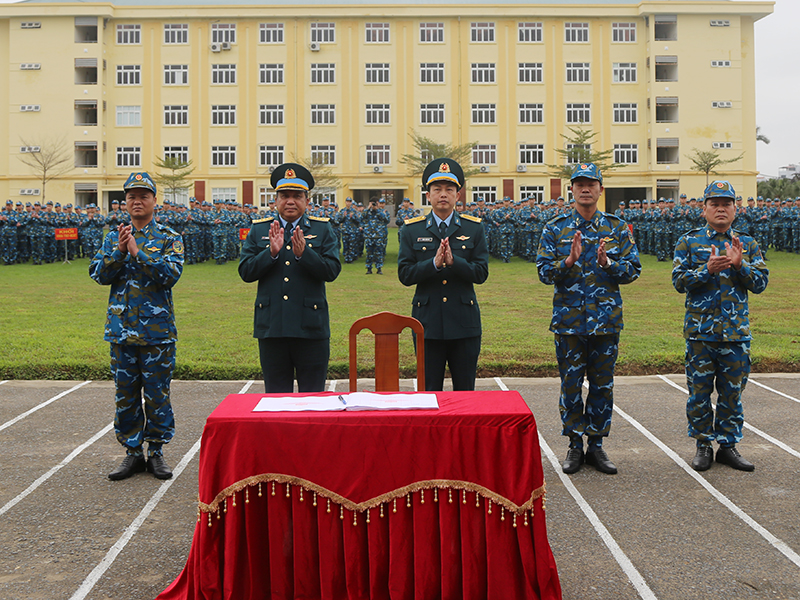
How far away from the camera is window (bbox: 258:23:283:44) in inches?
2009

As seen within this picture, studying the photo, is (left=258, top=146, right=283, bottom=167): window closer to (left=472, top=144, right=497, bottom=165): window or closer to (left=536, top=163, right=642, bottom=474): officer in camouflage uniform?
(left=472, top=144, right=497, bottom=165): window

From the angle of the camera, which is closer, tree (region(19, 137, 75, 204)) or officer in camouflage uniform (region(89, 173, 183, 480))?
officer in camouflage uniform (region(89, 173, 183, 480))

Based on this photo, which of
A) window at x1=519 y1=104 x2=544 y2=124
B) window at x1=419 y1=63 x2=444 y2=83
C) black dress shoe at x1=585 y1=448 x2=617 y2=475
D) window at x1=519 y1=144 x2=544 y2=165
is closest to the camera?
black dress shoe at x1=585 y1=448 x2=617 y2=475

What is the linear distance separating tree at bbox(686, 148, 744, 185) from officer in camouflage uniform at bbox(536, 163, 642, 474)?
4504cm

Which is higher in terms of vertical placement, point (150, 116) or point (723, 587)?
point (150, 116)

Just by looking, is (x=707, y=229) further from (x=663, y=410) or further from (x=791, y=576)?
(x=791, y=576)

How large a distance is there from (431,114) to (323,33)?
Result: 8.77m

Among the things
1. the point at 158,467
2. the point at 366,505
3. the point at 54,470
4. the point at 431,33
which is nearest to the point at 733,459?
the point at 366,505

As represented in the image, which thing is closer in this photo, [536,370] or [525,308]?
[536,370]

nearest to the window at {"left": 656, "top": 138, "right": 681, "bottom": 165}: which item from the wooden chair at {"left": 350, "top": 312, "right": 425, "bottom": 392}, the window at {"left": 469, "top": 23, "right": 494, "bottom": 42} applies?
the window at {"left": 469, "top": 23, "right": 494, "bottom": 42}

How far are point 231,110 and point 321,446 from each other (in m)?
50.7

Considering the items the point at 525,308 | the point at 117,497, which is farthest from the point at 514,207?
the point at 117,497

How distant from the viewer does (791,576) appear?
12.5ft

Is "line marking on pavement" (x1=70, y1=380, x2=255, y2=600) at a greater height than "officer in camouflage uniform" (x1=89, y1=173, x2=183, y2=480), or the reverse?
"officer in camouflage uniform" (x1=89, y1=173, x2=183, y2=480)
